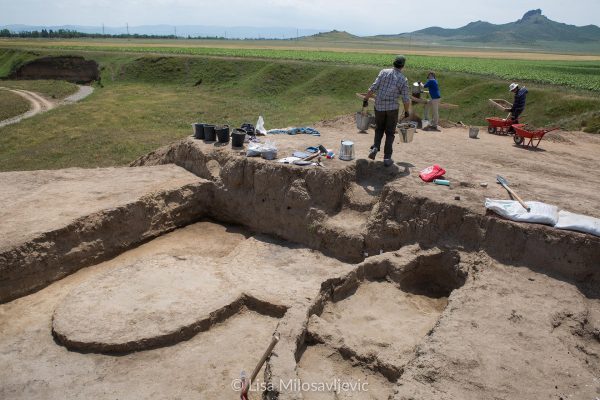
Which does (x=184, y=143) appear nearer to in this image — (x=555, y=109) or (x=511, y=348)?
(x=511, y=348)

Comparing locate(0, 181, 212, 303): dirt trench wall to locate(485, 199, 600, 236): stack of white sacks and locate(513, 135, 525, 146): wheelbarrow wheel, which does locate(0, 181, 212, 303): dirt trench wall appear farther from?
locate(513, 135, 525, 146): wheelbarrow wheel

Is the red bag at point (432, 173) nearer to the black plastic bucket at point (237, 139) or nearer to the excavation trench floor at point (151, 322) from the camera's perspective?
the excavation trench floor at point (151, 322)

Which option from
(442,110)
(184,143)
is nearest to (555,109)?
(442,110)

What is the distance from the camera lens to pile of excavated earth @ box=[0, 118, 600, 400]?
18.7ft

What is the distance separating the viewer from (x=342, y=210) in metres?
9.78

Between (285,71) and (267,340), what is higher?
(285,71)

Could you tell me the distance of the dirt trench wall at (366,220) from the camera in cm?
702

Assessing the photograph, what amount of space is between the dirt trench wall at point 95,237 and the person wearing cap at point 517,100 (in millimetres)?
9504

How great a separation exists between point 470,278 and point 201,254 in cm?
532

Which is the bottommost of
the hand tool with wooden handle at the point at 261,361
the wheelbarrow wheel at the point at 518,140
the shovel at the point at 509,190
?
the hand tool with wooden handle at the point at 261,361

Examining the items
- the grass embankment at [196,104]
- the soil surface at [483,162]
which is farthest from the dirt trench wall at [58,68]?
the soil surface at [483,162]

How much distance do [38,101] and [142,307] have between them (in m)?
33.9

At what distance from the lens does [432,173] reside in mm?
9352

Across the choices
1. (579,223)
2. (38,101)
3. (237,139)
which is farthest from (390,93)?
(38,101)
